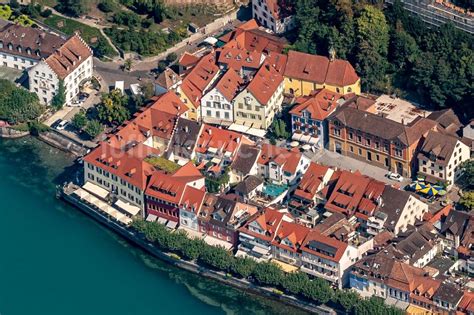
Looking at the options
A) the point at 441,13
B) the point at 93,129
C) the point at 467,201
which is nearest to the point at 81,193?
the point at 93,129

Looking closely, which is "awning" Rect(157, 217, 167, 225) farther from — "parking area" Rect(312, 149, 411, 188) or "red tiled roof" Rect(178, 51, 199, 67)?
"red tiled roof" Rect(178, 51, 199, 67)

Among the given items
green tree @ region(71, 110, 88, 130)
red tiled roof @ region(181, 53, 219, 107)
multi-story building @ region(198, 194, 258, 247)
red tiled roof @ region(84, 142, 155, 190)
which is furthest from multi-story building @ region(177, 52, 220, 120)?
multi-story building @ region(198, 194, 258, 247)

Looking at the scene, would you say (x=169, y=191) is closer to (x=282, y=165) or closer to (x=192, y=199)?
(x=192, y=199)

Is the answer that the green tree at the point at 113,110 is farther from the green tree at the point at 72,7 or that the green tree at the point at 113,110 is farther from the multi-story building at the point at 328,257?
the multi-story building at the point at 328,257

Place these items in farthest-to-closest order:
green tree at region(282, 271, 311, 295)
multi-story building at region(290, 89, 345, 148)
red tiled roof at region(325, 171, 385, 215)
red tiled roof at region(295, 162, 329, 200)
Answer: multi-story building at region(290, 89, 345, 148), red tiled roof at region(295, 162, 329, 200), red tiled roof at region(325, 171, 385, 215), green tree at region(282, 271, 311, 295)

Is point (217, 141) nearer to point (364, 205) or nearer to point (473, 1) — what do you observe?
point (364, 205)
